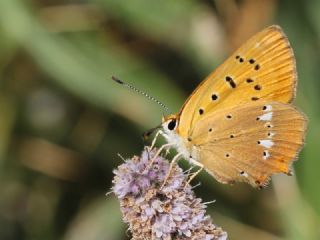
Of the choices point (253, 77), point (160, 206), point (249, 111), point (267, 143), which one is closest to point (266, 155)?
point (267, 143)

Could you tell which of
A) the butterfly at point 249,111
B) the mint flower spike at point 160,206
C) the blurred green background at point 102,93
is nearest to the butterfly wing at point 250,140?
the butterfly at point 249,111

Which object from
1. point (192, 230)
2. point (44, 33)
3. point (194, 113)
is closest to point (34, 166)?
point (44, 33)

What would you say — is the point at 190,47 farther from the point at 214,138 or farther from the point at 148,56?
the point at 214,138

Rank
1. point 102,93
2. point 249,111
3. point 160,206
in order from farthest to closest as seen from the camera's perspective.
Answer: point 102,93, point 249,111, point 160,206

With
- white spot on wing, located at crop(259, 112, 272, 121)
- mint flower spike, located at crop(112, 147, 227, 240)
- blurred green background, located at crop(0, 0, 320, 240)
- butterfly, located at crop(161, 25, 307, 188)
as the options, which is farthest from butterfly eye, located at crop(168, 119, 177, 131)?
blurred green background, located at crop(0, 0, 320, 240)

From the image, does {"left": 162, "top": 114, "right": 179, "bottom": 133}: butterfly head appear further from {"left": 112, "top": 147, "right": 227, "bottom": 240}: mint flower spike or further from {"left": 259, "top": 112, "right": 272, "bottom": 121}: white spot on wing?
{"left": 259, "top": 112, "right": 272, "bottom": 121}: white spot on wing

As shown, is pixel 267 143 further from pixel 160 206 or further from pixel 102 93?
pixel 102 93

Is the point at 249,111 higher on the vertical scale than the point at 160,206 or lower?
higher
